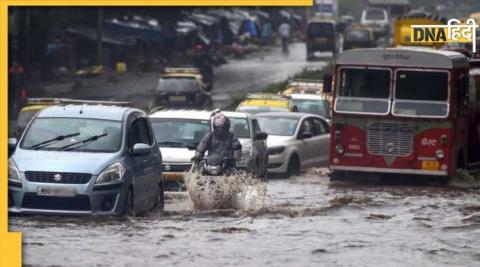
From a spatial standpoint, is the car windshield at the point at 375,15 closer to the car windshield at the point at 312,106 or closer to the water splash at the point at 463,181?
the car windshield at the point at 312,106

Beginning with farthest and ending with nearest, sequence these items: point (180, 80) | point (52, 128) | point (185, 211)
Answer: point (180, 80), point (185, 211), point (52, 128)

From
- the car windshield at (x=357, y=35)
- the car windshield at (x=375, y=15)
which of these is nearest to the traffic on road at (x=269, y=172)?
the car windshield at (x=357, y=35)

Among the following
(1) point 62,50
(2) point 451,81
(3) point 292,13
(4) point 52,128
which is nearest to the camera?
(4) point 52,128

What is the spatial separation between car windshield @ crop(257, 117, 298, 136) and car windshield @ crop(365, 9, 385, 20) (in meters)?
54.7

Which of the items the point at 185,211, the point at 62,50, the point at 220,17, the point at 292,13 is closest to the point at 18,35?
the point at 62,50

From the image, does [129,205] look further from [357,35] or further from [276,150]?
[357,35]

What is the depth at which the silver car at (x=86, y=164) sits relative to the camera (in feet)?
51.2

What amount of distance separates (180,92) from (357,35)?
23.7 metres

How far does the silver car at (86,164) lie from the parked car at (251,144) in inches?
178

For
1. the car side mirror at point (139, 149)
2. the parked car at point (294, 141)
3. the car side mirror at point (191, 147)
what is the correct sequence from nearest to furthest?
the car side mirror at point (139, 149) < the car side mirror at point (191, 147) < the parked car at point (294, 141)

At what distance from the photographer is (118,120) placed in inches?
677

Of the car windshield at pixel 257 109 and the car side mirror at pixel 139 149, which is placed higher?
the car side mirror at pixel 139 149

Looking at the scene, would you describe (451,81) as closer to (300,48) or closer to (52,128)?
(52,128)

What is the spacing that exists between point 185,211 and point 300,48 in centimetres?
6488
